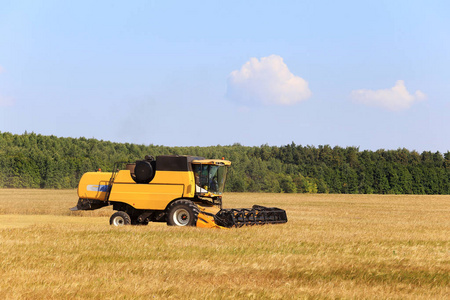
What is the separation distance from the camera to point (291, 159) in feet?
384

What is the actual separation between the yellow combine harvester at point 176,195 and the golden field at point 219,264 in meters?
1.34

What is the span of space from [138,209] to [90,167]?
223 ft

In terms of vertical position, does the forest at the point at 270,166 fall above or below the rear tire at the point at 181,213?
above

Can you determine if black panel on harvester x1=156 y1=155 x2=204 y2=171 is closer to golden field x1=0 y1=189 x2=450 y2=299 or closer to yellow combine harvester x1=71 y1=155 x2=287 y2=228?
yellow combine harvester x1=71 y1=155 x2=287 y2=228

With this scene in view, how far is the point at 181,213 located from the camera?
2175 centimetres

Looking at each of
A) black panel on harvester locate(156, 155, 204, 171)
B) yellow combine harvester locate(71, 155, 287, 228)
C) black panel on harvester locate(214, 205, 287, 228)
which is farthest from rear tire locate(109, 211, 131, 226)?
black panel on harvester locate(214, 205, 287, 228)

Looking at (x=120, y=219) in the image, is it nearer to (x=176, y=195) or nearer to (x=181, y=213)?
(x=176, y=195)

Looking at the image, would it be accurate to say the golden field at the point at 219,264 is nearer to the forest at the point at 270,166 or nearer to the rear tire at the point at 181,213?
the rear tire at the point at 181,213

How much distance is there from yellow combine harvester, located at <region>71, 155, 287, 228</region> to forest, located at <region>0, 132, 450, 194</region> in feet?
178

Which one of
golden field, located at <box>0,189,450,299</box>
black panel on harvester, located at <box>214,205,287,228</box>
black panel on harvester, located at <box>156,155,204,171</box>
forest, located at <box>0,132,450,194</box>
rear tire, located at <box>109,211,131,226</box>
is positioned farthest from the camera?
forest, located at <box>0,132,450,194</box>

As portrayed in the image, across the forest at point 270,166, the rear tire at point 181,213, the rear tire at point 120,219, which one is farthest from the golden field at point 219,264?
the forest at point 270,166

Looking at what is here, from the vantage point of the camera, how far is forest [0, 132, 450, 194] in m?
87.4

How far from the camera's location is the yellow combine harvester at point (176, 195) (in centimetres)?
2167

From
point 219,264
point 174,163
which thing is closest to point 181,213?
point 174,163
